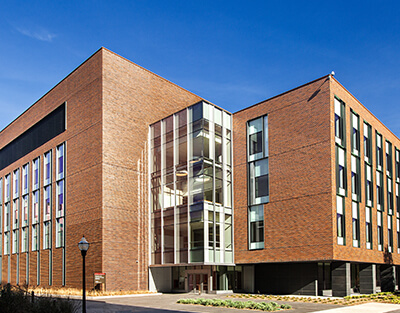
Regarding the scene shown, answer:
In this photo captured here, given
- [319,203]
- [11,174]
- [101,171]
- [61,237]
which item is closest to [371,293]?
[319,203]

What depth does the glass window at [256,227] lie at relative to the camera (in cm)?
3366

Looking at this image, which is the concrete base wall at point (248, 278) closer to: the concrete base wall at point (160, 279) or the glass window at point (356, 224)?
the concrete base wall at point (160, 279)

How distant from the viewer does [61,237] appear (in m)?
38.5

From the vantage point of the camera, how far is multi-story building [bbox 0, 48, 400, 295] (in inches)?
1239

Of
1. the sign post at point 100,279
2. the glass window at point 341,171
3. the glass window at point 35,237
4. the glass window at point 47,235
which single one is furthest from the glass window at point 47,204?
the glass window at point 341,171

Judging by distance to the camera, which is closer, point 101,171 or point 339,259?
point 339,259

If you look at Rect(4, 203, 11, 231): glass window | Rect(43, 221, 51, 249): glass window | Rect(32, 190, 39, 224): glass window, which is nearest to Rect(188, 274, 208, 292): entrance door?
Rect(43, 221, 51, 249): glass window

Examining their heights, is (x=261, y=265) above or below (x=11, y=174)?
below

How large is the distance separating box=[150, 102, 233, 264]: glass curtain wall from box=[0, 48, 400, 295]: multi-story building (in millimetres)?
106

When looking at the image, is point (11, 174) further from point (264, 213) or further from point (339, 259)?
point (339, 259)

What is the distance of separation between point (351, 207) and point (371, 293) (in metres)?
8.14

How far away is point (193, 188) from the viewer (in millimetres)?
33906

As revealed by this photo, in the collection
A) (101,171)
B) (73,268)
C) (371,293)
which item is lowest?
(371,293)

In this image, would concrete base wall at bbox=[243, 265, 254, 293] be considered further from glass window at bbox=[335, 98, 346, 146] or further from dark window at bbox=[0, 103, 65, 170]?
dark window at bbox=[0, 103, 65, 170]
